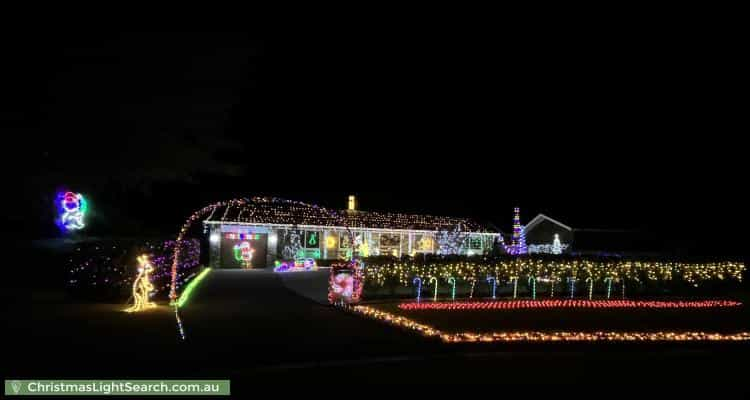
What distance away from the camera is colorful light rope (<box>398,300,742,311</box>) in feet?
44.7

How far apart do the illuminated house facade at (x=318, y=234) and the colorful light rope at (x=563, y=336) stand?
11.5 metres

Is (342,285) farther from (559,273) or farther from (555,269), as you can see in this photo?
(559,273)

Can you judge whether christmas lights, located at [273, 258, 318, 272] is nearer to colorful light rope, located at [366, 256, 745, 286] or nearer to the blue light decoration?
the blue light decoration

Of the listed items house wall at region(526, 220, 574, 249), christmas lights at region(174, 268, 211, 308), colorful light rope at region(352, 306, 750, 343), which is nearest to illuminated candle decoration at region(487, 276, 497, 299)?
colorful light rope at region(352, 306, 750, 343)

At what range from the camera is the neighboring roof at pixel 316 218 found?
80.3 ft

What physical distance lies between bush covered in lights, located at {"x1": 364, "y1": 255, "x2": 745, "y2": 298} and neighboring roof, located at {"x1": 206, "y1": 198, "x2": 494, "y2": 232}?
7.82m

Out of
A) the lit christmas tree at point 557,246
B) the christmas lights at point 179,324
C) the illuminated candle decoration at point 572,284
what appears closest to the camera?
the christmas lights at point 179,324

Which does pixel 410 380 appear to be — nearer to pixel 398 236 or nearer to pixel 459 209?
pixel 398 236

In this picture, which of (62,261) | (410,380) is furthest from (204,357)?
(62,261)

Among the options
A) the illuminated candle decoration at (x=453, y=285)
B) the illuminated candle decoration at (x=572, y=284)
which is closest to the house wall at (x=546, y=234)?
the illuminated candle decoration at (x=572, y=284)

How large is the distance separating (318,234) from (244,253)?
386 cm

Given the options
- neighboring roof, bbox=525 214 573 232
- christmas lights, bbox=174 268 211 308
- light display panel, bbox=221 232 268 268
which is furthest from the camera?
neighboring roof, bbox=525 214 573 232

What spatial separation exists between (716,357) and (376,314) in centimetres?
576

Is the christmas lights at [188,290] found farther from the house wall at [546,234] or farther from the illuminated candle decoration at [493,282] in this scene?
the house wall at [546,234]
